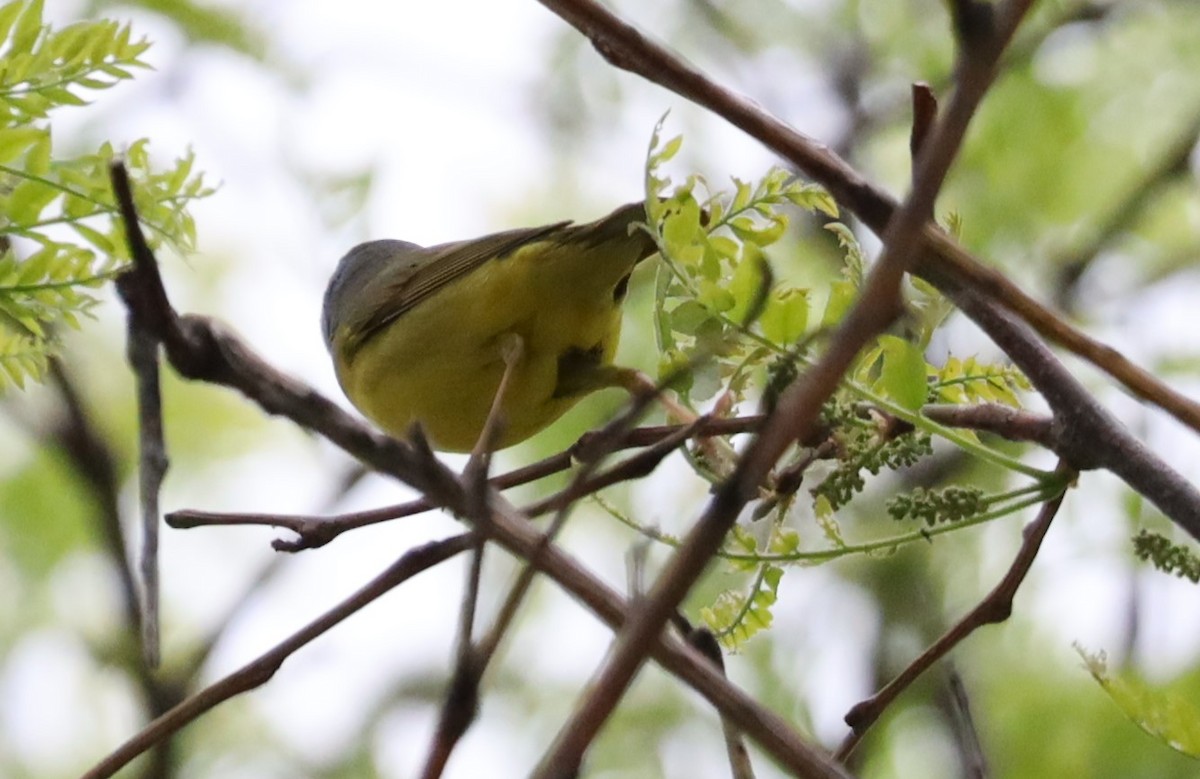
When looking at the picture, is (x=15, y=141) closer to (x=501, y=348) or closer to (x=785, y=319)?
(x=785, y=319)

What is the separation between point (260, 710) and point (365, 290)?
241 centimetres

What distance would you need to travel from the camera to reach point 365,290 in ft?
10.6

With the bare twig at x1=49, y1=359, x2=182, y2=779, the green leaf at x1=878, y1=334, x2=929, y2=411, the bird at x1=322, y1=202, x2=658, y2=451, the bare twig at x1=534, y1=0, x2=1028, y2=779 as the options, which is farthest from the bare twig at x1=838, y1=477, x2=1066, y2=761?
the bare twig at x1=49, y1=359, x2=182, y2=779

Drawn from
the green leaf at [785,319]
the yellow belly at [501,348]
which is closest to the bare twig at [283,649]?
the green leaf at [785,319]

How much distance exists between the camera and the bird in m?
2.41

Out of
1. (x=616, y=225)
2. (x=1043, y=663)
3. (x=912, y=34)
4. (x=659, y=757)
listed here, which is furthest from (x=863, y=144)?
Result: (x=616, y=225)

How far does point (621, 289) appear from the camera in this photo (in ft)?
8.12

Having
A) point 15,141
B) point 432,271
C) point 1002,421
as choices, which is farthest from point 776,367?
point 432,271

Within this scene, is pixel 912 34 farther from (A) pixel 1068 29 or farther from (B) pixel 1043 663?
(B) pixel 1043 663

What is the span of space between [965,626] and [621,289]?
1.46 m

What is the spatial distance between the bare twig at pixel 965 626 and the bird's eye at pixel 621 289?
1421 mm

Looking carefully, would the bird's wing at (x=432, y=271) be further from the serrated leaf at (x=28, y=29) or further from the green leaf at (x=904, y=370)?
the green leaf at (x=904, y=370)

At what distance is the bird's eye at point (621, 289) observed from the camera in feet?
8.06

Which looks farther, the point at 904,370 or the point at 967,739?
the point at 967,739
